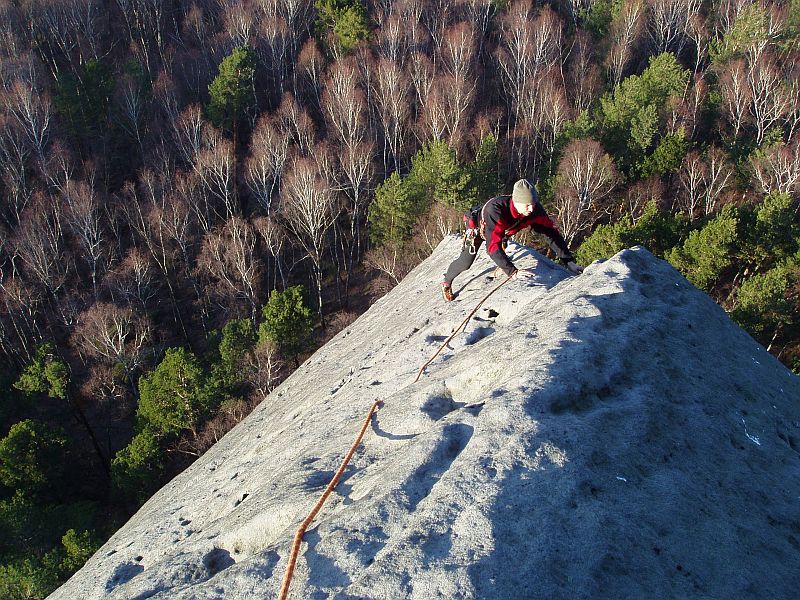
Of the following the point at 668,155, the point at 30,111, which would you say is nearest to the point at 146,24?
the point at 30,111

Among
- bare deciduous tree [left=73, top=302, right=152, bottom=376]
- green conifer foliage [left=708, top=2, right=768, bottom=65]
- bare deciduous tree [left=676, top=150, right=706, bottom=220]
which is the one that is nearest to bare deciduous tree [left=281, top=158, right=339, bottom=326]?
bare deciduous tree [left=73, top=302, right=152, bottom=376]

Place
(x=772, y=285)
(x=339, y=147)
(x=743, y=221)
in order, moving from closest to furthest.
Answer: (x=772, y=285) → (x=743, y=221) → (x=339, y=147)

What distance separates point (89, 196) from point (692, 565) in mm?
36691

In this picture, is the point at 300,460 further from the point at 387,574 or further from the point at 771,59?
the point at 771,59

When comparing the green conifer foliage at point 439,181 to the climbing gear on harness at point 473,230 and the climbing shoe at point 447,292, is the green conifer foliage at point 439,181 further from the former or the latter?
the climbing shoe at point 447,292

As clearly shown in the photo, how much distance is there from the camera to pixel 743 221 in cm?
2789

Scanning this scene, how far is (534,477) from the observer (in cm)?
482

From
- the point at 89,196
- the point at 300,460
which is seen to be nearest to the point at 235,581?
the point at 300,460

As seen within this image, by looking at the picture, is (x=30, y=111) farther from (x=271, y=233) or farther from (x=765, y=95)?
(x=765, y=95)

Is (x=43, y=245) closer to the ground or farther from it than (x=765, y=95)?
closer to the ground

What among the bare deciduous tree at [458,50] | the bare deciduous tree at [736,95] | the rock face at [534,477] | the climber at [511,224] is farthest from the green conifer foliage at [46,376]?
the bare deciduous tree at [736,95]

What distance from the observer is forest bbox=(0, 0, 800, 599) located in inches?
996

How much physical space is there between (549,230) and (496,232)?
84 centimetres

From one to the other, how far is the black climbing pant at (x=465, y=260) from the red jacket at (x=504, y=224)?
Answer: 61 cm
